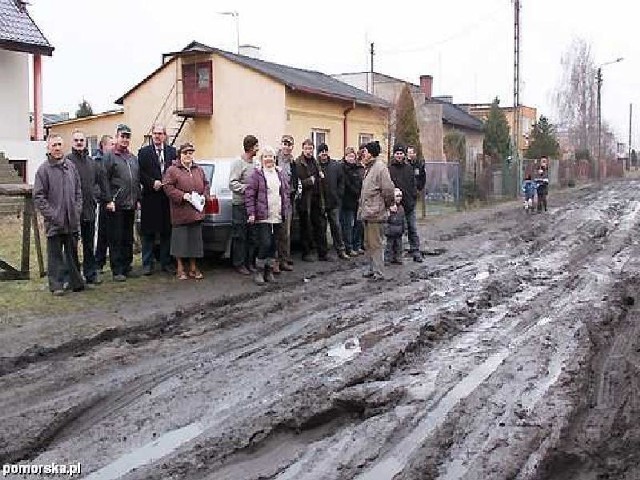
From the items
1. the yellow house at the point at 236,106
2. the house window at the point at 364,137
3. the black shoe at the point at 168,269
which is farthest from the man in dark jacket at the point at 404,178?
the house window at the point at 364,137

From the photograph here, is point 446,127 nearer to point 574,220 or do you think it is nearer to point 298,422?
point 574,220

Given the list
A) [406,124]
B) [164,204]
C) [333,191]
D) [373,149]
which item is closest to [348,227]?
[333,191]

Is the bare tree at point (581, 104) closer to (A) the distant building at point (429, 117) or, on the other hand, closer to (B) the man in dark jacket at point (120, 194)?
(A) the distant building at point (429, 117)

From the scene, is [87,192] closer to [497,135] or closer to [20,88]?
[20,88]

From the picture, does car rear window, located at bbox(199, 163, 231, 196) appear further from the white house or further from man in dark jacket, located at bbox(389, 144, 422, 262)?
the white house

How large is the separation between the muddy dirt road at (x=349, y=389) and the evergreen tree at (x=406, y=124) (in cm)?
2062

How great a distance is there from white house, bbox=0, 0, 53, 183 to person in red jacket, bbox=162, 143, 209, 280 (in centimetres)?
1366

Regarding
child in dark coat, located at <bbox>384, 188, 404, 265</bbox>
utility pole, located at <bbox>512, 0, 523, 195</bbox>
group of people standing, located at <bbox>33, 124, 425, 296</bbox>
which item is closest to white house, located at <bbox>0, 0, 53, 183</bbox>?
group of people standing, located at <bbox>33, 124, 425, 296</bbox>

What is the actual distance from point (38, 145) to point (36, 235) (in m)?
13.3

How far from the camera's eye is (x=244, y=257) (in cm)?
1256

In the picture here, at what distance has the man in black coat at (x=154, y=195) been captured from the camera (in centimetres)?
1183

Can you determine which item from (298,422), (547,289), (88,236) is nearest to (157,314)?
(88,236)

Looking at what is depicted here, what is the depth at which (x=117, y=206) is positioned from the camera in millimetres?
11312

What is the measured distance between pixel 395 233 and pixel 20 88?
51.0 feet
